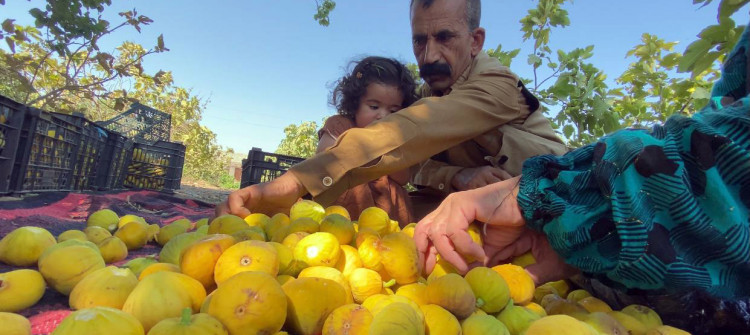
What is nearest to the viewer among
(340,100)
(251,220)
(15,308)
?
(15,308)

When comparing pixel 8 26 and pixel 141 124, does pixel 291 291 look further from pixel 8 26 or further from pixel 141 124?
pixel 141 124

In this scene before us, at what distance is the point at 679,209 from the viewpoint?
1254 millimetres

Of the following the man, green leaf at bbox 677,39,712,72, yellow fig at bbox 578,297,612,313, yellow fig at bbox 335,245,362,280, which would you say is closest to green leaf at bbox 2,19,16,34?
the man

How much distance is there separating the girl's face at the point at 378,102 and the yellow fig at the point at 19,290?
273 cm

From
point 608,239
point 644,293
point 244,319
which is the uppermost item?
point 608,239

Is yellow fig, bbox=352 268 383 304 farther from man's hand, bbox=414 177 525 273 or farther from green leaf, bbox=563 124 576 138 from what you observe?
green leaf, bbox=563 124 576 138

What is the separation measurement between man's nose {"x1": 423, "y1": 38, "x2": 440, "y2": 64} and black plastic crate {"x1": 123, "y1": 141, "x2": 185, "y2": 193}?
21.0 feet

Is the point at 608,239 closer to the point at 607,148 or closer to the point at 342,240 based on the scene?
the point at 607,148

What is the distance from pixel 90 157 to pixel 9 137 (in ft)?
7.21

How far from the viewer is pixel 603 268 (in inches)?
55.8

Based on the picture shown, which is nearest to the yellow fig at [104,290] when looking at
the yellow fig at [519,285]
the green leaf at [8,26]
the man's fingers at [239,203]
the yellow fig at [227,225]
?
the yellow fig at [227,225]

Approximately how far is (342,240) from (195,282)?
628 millimetres

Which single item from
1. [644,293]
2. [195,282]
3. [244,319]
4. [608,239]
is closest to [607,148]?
[608,239]

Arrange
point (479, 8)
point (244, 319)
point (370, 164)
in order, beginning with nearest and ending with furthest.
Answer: point (244, 319) → point (370, 164) → point (479, 8)
